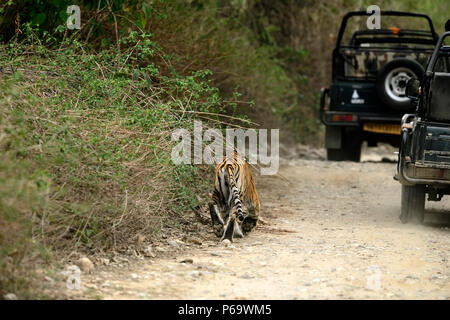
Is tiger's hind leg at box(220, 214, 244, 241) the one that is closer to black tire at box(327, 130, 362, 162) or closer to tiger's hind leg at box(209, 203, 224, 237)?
tiger's hind leg at box(209, 203, 224, 237)

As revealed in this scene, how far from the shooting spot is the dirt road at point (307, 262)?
235 inches

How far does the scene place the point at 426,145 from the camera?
338 inches

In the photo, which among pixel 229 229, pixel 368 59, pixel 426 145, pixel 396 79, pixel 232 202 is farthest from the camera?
pixel 368 59

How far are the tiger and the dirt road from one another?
0.13 m

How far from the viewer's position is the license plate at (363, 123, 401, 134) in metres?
14.3

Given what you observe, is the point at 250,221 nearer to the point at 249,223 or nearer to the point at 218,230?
the point at 249,223

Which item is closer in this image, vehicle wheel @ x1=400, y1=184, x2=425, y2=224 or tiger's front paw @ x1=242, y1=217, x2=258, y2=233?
tiger's front paw @ x1=242, y1=217, x2=258, y2=233

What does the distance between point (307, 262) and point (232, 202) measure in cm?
125

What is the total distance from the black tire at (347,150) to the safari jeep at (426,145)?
250 inches

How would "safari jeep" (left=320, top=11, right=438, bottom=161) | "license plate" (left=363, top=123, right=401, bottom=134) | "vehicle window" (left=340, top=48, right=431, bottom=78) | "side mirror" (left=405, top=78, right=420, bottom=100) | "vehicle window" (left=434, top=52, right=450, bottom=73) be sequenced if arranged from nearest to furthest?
"side mirror" (left=405, top=78, right=420, bottom=100), "vehicle window" (left=434, top=52, right=450, bottom=73), "safari jeep" (left=320, top=11, right=438, bottom=161), "vehicle window" (left=340, top=48, right=431, bottom=78), "license plate" (left=363, top=123, right=401, bottom=134)

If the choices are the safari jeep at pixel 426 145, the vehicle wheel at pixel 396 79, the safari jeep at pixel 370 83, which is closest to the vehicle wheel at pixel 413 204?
the safari jeep at pixel 426 145

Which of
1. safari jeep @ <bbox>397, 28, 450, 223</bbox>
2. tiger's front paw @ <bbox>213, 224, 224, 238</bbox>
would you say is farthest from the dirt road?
safari jeep @ <bbox>397, 28, 450, 223</bbox>

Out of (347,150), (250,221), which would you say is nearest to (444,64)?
(250,221)

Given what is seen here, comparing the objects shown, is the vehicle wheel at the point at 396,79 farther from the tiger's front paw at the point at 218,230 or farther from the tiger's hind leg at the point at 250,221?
the tiger's front paw at the point at 218,230
